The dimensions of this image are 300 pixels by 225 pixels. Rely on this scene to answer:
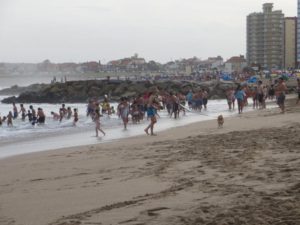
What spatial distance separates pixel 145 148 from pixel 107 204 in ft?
16.2

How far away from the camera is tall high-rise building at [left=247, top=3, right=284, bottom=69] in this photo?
102250mm

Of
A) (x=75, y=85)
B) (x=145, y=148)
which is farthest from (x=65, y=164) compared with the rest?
(x=75, y=85)

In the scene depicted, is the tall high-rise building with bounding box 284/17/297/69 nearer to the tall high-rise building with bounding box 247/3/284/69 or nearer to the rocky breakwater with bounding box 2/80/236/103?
the tall high-rise building with bounding box 247/3/284/69

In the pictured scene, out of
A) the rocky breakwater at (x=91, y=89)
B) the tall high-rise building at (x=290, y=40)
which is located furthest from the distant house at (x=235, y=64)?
the rocky breakwater at (x=91, y=89)

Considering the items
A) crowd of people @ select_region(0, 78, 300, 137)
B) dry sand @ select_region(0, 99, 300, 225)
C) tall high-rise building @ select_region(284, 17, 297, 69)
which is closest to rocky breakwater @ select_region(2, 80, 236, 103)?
crowd of people @ select_region(0, 78, 300, 137)

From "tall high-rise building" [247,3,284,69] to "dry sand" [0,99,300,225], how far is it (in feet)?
316

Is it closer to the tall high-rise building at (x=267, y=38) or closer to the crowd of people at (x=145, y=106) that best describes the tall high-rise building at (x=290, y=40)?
the tall high-rise building at (x=267, y=38)

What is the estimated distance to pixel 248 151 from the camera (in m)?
7.70

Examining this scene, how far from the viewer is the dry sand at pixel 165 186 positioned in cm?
423

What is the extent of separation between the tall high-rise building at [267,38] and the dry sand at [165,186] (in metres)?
96.4

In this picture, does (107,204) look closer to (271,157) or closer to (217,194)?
(217,194)

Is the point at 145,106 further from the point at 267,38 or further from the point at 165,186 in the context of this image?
the point at 267,38

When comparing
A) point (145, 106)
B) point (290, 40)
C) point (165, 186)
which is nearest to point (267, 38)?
point (290, 40)

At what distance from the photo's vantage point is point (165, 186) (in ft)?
18.4
